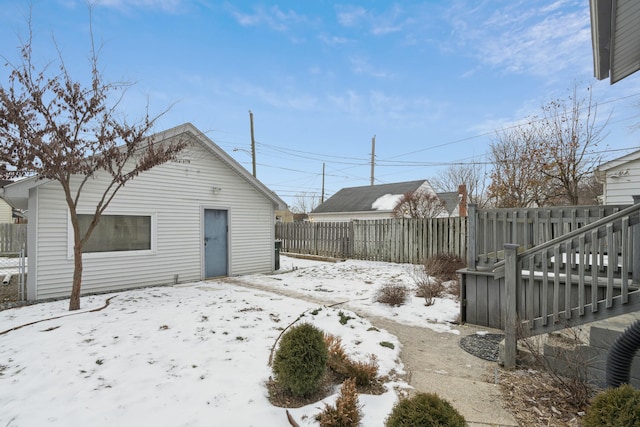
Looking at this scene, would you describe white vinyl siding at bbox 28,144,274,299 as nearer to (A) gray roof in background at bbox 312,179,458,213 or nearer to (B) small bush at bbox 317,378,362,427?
(B) small bush at bbox 317,378,362,427

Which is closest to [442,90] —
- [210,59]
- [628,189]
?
[628,189]

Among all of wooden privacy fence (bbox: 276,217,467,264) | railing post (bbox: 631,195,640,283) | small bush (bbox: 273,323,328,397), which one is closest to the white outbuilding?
wooden privacy fence (bbox: 276,217,467,264)

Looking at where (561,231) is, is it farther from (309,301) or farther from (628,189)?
(628,189)

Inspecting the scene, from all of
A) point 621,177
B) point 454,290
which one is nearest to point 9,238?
point 454,290

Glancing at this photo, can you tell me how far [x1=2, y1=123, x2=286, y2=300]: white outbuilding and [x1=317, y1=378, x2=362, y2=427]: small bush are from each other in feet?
19.9

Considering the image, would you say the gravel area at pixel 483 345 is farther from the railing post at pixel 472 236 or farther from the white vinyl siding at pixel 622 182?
the white vinyl siding at pixel 622 182

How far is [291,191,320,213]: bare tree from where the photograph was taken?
159 feet

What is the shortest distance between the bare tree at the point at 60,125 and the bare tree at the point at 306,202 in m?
42.0

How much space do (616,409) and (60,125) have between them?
7.40 m

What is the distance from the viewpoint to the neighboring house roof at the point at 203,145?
6.05 meters

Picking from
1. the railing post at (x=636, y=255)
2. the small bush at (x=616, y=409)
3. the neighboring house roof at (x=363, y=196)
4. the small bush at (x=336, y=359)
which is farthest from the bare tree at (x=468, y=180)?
the small bush at (x=616, y=409)

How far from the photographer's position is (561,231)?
4.21 m

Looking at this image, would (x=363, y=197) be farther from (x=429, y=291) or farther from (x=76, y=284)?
(x=76, y=284)

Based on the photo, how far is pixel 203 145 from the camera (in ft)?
29.0
